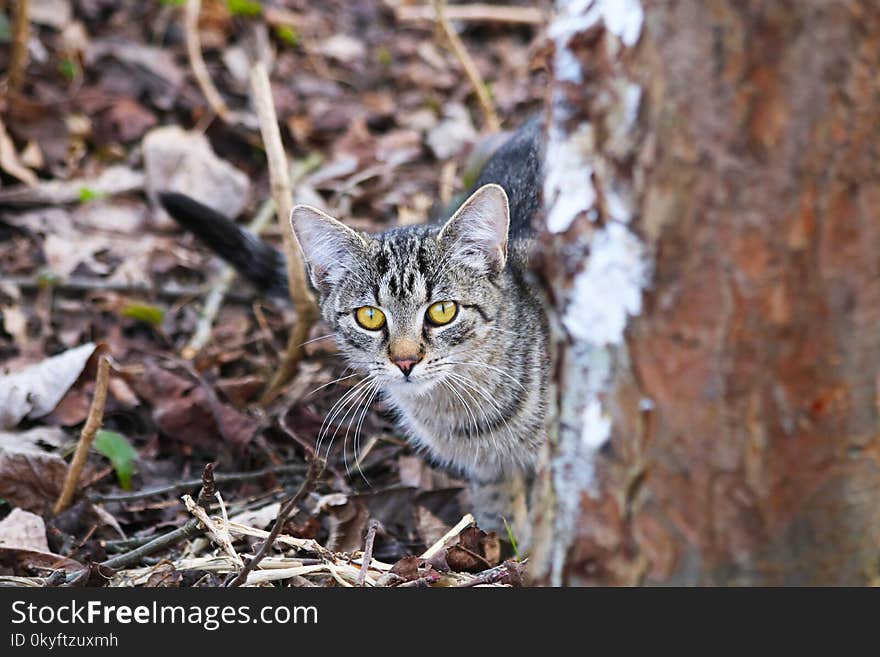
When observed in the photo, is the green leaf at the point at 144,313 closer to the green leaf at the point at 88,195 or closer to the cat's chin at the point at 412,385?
the green leaf at the point at 88,195

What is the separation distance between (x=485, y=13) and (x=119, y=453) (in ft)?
14.7

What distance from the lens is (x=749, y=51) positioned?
1.66 m

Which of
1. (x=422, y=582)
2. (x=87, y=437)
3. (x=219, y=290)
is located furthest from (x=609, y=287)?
(x=219, y=290)

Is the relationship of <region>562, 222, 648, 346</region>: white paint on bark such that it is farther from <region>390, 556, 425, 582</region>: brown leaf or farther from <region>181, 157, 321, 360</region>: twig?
<region>181, 157, 321, 360</region>: twig

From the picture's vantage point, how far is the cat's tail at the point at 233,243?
387 centimetres

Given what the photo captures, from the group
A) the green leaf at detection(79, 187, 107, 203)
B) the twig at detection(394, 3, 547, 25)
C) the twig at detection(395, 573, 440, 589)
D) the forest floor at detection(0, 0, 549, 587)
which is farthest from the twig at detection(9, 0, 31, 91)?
the twig at detection(395, 573, 440, 589)

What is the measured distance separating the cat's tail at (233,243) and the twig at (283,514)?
1.83 metres

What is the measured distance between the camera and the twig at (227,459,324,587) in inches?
83.7

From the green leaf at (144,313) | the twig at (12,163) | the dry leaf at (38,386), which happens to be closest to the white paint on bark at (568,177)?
the dry leaf at (38,386)

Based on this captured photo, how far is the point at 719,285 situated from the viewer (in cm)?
175

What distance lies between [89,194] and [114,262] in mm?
414

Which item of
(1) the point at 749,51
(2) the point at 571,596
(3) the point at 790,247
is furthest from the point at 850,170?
(2) the point at 571,596

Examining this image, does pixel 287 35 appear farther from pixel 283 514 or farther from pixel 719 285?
pixel 719 285

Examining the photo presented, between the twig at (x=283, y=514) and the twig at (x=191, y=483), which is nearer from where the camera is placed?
the twig at (x=283, y=514)
